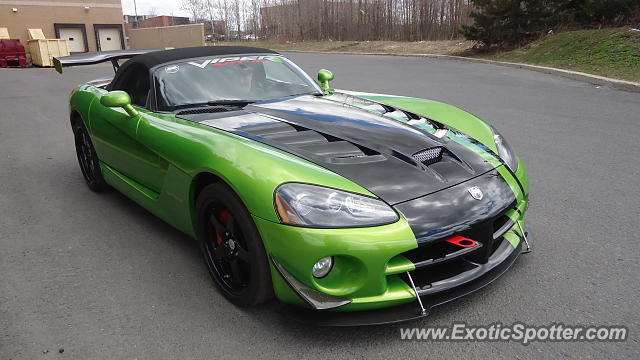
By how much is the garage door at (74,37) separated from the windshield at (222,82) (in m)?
40.5

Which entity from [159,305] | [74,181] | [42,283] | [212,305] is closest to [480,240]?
[212,305]

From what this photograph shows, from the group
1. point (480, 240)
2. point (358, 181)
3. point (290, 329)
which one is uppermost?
point (358, 181)

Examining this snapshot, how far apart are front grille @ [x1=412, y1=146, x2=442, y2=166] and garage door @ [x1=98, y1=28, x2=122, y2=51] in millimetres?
43040

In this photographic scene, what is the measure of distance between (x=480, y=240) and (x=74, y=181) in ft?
13.9

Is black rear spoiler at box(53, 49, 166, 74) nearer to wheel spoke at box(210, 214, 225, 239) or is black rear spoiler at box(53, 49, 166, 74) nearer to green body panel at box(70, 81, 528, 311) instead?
green body panel at box(70, 81, 528, 311)

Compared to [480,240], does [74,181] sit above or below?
below

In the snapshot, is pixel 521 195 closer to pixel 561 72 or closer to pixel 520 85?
pixel 520 85

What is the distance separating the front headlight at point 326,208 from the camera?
2.12 m

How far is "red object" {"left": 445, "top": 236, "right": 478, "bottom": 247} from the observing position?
2.25 metres

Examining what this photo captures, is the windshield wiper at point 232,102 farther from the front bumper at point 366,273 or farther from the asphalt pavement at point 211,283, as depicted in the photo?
the front bumper at point 366,273

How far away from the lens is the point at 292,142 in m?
2.65

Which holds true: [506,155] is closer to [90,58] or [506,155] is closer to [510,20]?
[90,58]

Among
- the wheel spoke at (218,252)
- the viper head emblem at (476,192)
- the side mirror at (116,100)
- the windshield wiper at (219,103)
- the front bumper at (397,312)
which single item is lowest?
the front bumper at (397,312)

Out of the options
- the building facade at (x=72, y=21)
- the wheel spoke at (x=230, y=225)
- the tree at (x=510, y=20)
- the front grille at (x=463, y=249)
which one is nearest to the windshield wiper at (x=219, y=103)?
the wheel spoke at (x=230, y=225)
